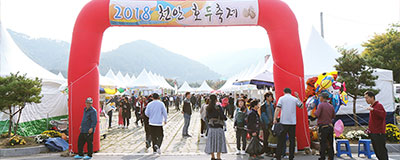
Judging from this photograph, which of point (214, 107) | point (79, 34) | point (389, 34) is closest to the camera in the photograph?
point (214, 107)

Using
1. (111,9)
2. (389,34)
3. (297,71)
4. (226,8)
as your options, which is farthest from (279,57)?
(389,34)

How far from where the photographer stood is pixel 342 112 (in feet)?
41.8

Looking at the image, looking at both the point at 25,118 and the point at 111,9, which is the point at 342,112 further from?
the point at 25,118

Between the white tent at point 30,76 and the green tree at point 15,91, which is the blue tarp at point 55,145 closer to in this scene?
the green tree at point 15,91

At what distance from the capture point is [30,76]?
39.4 ft

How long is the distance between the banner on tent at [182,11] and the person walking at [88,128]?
8.76 ft

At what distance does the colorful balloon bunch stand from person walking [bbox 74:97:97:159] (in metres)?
5.88

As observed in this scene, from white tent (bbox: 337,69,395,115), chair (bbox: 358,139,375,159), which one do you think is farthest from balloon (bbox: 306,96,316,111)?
white tent (bbox: 337,69,395,115)

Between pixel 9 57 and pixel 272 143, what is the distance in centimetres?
1142

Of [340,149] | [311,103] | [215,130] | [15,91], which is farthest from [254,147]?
[15,91]

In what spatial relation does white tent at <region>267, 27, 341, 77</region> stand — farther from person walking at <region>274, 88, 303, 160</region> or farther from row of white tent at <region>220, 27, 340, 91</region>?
person walking at <region>274, 88, 303, 160</region>

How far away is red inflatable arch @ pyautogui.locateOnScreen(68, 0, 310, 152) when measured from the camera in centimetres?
808

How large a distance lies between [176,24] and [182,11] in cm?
43

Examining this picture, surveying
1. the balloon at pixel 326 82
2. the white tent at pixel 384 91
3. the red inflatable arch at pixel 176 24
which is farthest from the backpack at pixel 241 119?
the white tent at pixel 384 91
